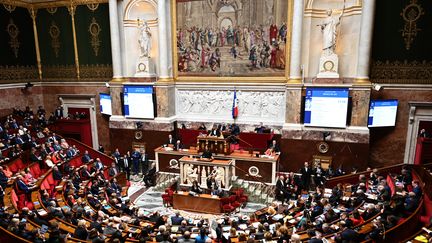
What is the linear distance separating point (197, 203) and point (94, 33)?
44.6 ft

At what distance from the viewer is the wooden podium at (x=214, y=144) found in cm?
1544

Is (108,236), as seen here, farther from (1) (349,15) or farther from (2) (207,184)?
(1) (349,15)

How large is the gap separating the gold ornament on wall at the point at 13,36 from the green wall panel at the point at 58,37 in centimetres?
147

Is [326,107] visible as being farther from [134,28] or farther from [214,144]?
[134,28]

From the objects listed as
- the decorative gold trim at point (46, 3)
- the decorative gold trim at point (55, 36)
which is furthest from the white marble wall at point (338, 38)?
the decorative gold trim at point (55, 36)

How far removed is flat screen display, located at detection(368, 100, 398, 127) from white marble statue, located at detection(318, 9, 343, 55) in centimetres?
340

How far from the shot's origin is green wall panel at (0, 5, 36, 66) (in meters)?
19.1

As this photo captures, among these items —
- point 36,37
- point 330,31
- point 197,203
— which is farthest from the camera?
point 36,37

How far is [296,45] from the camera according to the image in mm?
15945

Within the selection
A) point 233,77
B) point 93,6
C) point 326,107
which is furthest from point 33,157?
point 326,107

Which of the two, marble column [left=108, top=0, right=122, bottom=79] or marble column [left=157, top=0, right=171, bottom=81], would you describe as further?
marble column [left=108, top=0, right=122, bottom=79]

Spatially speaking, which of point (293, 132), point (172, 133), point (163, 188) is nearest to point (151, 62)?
point (172, 133)

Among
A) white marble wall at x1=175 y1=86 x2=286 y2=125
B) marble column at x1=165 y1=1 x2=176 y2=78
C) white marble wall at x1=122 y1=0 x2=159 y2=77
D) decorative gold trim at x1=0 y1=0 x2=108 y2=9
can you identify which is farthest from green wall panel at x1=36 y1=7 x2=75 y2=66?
white marble wall at x1=175 y1=86 x2=286 y2=125

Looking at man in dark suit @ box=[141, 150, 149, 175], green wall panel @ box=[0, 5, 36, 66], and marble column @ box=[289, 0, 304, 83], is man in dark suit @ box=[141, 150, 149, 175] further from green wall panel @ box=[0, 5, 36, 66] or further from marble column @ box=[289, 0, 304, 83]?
green wall panel @ box=[0, 5, 36, 66]
